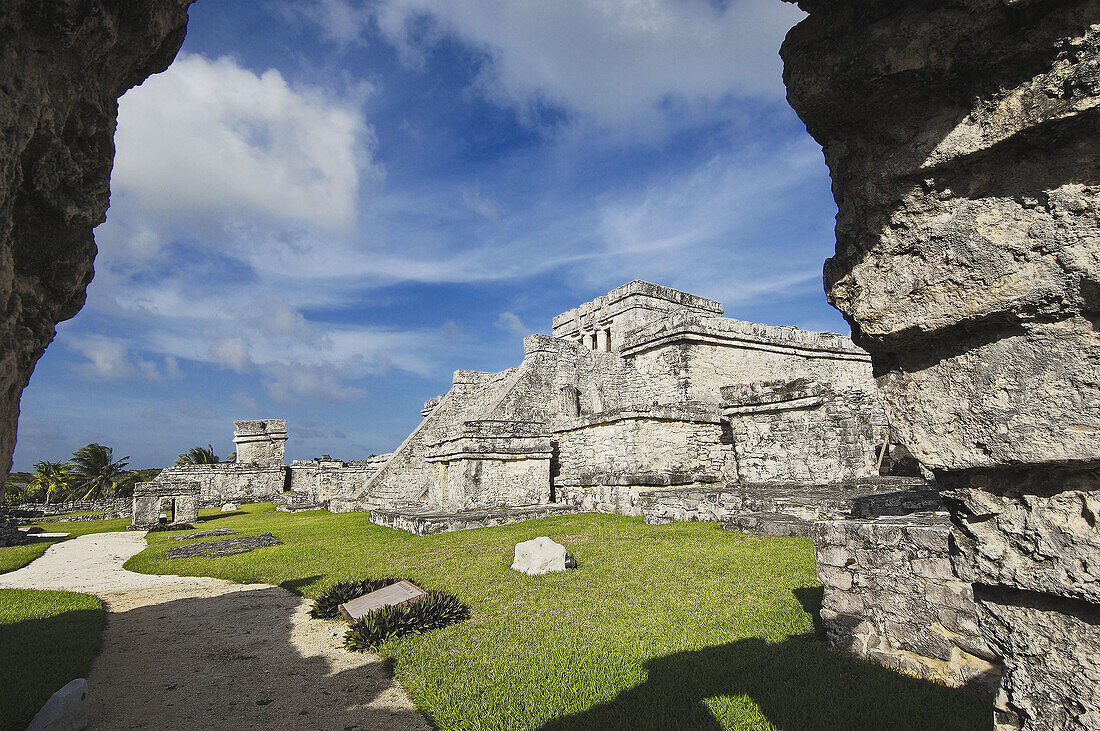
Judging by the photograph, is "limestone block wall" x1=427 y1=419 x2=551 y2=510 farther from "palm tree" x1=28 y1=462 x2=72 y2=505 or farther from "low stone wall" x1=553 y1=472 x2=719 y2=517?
"palm tree" x1=28 y1=462 x2=72 y2=505

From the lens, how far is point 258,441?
23.9m

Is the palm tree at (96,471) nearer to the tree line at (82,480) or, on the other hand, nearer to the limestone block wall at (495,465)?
the tree line at (82,480)

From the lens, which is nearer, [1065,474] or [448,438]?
[1065,474]

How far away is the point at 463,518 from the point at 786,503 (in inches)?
230

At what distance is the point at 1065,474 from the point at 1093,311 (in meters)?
0.50

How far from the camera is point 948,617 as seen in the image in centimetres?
351

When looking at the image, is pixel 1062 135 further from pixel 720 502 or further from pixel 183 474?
pixel 183 474

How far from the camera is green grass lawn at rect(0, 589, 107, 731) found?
400cm

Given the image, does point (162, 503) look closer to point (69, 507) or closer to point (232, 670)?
point (69, 507)

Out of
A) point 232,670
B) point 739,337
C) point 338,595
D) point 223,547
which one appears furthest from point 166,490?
point 739,337

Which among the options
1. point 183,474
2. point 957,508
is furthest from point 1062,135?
point 183,474

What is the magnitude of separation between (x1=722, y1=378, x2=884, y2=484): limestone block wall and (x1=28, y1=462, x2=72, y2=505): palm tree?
111 ft

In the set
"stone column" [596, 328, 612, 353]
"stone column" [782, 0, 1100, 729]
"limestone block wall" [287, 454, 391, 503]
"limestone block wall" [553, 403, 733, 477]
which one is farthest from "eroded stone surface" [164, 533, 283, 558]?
"stone column" [596, 328, 612, 353]

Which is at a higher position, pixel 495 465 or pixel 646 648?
pixel 495 465
